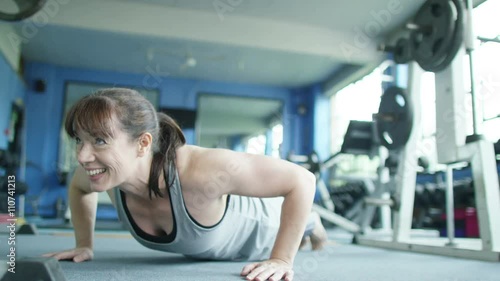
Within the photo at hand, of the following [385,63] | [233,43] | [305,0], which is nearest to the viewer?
[305,0]

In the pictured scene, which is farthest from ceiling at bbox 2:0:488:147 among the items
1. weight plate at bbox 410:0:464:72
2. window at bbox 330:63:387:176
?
weight plate at bbox 410:0:464:72

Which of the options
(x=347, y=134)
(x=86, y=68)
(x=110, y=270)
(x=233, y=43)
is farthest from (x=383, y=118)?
(x=86, y=68)

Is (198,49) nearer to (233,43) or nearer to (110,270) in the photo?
(233,43)

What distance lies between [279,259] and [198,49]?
5435 mm

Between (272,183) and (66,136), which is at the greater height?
(66,136)

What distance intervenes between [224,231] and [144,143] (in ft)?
1.47

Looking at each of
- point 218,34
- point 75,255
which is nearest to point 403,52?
point 75,255

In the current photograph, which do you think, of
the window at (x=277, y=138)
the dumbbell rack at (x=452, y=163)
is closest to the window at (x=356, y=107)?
the window at (x=277, y=138)

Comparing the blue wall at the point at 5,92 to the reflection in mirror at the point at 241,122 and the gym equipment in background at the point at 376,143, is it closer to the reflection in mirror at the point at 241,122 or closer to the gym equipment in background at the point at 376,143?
the reflection in mirror at the point at 241,122

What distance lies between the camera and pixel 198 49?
6.28 m

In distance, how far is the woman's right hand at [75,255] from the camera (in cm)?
137

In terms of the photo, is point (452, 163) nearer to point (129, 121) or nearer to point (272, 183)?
point (272, 183)

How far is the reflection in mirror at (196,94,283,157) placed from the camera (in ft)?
27.8

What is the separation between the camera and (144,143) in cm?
117
